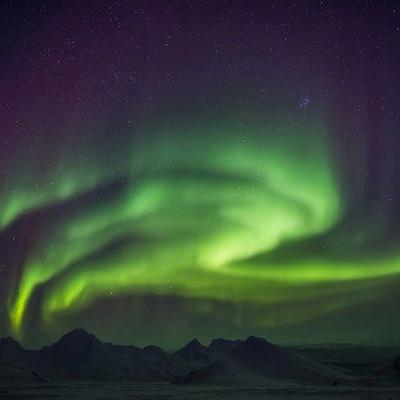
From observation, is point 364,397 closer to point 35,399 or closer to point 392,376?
point 35,399

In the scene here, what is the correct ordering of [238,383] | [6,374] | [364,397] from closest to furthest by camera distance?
1. [364,397]
2. [238,383]
3. [6,374]

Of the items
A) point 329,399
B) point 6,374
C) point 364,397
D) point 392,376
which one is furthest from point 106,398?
point 392,376

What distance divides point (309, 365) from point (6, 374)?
306 feet

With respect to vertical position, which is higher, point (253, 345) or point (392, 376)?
point (253, 345)

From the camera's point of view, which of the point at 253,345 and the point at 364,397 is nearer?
the point at 364,397

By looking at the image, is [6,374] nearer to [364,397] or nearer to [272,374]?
[272,374]

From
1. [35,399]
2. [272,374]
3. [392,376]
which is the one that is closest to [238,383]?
[272,374]

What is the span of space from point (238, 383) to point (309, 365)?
40.3 metres

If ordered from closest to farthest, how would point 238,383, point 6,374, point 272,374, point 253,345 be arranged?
point 238,383, point 272,374, point 6,374, point 253,345

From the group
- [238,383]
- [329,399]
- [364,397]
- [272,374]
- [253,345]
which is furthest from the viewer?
[253,345]

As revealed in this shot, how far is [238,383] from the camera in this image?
141000 mm

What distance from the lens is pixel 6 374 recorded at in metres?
175

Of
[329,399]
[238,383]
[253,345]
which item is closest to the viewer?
[329,399]

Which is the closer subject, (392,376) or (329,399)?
(329,399)
